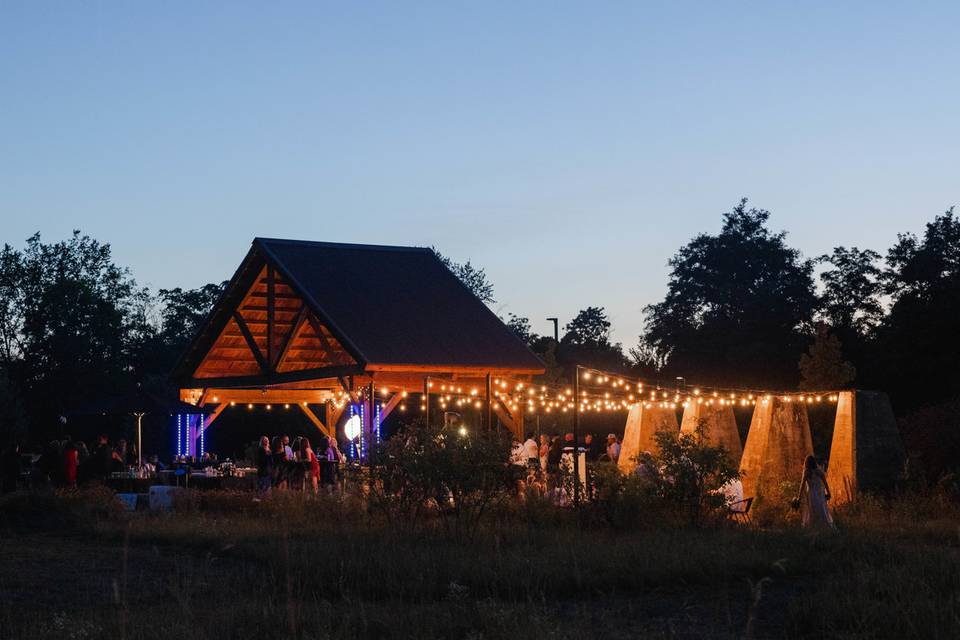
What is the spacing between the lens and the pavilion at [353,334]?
21531mm

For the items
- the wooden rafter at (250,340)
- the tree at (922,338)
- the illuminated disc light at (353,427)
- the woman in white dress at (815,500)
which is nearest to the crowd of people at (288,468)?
the illuminated disc light at (353,427)

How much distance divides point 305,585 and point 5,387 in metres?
30.7

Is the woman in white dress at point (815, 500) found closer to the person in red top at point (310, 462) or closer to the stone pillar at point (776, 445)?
the stone pillar at point (776, 445)

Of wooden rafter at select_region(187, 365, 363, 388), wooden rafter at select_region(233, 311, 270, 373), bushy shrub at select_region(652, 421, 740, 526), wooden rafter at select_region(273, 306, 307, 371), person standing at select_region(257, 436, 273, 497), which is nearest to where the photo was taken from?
bushy shrub at select_region(652, 421, 740, 526)

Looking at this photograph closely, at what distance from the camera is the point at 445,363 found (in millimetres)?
21422

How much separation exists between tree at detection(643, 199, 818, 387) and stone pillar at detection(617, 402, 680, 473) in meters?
23.0

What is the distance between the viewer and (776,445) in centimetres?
2033

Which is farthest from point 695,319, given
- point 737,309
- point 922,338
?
point 922,338

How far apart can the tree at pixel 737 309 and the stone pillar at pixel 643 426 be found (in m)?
23.0

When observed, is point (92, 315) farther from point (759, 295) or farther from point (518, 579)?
point (518, 579)

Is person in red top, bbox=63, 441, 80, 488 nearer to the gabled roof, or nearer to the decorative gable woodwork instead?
the decorative gable woodwork

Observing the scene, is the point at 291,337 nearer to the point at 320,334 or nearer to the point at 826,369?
the point at 320,334

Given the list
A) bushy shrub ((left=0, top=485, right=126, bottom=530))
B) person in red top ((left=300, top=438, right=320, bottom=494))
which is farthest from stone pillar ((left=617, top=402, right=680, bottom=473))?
bushy shrub ((left=0, top=485, right=126, bottom=530))

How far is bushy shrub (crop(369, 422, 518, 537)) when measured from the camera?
14586 millimetres
